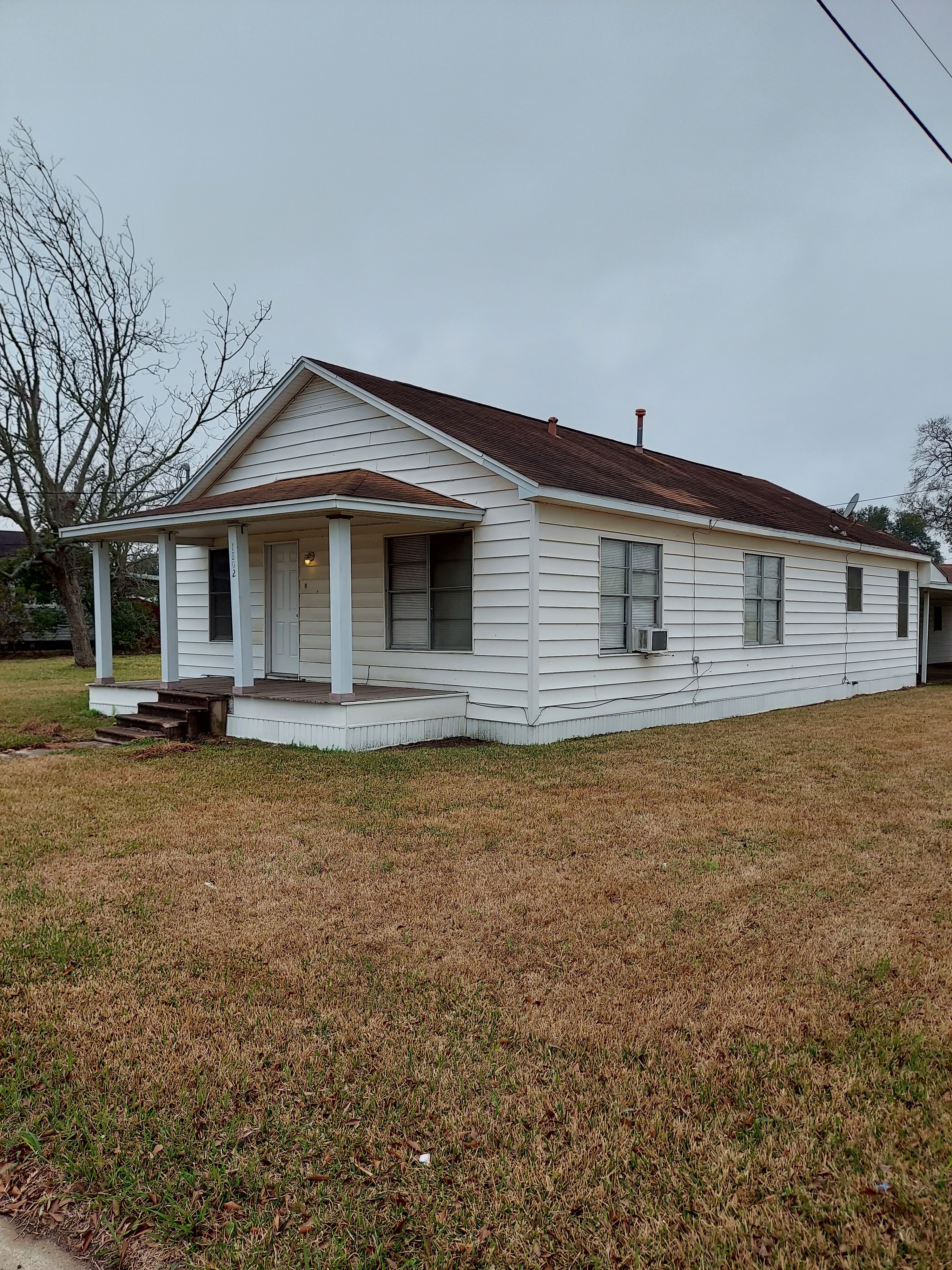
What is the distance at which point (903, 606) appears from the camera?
61.6ft

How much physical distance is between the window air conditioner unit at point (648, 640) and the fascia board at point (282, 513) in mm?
2720

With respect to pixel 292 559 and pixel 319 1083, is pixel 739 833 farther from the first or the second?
pixel 292 559

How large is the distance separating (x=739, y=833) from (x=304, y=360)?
8440mm

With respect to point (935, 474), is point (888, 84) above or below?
below

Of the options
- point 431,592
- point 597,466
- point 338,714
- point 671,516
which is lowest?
point 338,714

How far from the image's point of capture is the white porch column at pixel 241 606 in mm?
9508

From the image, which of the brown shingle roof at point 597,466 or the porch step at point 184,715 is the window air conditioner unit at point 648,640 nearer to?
the brown shingle roof at point 597,466

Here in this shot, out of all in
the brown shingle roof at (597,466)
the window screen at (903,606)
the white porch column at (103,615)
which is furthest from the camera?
the window screen at (903,606)

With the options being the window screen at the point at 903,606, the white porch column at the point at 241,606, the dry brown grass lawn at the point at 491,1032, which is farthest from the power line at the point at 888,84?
the window screen at the point at 903,606

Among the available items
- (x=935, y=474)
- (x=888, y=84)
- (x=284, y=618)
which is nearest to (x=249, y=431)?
(x=284, y=618)

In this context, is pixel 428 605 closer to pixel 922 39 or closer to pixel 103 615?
pixel 103 615

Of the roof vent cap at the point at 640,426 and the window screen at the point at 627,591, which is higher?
the roof vent cap at the point at 640,426

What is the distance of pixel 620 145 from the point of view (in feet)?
56.3

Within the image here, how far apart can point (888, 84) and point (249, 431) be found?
895 centimetres
